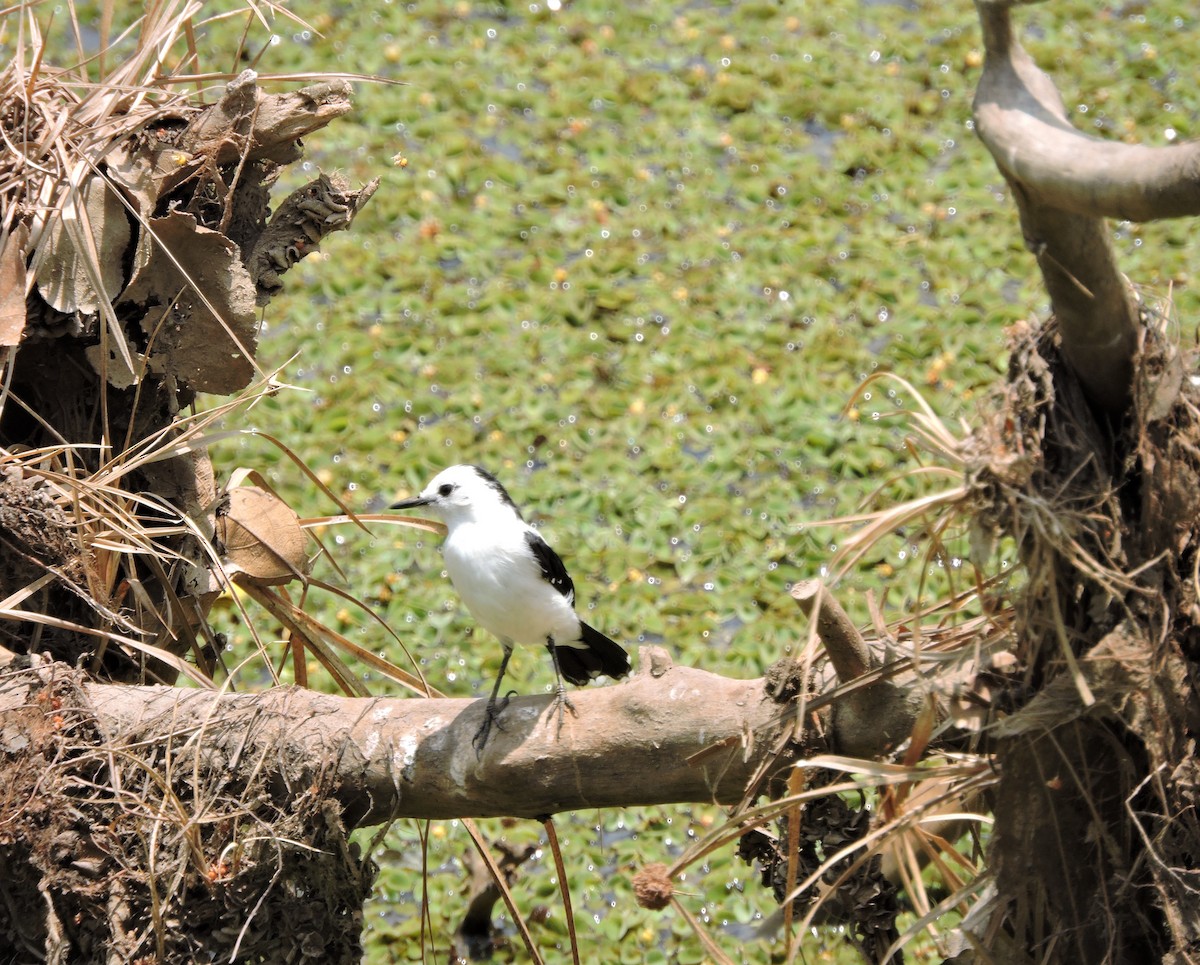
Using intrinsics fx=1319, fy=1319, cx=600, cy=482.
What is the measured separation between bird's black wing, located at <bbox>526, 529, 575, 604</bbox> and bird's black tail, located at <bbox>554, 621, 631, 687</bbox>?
0.13 metres

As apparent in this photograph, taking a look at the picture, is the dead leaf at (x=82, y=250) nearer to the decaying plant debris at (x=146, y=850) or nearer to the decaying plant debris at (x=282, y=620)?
the decaying plant debris at (x=282, y=620)

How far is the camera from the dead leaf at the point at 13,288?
2.93 meters

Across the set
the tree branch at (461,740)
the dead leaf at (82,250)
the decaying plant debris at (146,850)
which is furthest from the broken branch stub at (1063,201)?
the dead leaf at (82,250)

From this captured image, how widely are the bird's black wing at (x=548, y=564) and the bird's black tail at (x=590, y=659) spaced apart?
13 cm

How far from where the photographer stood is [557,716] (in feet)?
8.91

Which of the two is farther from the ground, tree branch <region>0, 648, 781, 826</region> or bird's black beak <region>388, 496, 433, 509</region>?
tree branch <region>0, 648, 781, 826</region>

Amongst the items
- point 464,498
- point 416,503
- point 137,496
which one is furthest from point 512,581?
point 137,496

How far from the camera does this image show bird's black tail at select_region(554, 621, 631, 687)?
11.4ft

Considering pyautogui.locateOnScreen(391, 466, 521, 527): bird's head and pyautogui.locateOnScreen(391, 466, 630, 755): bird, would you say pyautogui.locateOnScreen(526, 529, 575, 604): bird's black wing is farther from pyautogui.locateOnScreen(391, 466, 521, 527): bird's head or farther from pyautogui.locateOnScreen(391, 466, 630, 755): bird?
pyautogui.locateOnScreen(391, 466, 521, 527): bird's head

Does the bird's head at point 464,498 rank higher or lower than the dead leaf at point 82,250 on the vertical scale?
lower

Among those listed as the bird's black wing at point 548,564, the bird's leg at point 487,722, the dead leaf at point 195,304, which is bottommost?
the bird's black wing at point 548,564

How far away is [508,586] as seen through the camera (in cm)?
337

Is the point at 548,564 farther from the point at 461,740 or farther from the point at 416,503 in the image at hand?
the point at 461,740

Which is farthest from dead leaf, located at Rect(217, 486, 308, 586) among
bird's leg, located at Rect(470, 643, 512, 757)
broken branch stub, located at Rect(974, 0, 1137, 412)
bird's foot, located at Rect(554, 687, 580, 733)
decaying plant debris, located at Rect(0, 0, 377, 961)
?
broken branch stub, located at Rect(974, 0, 1137, 412)
